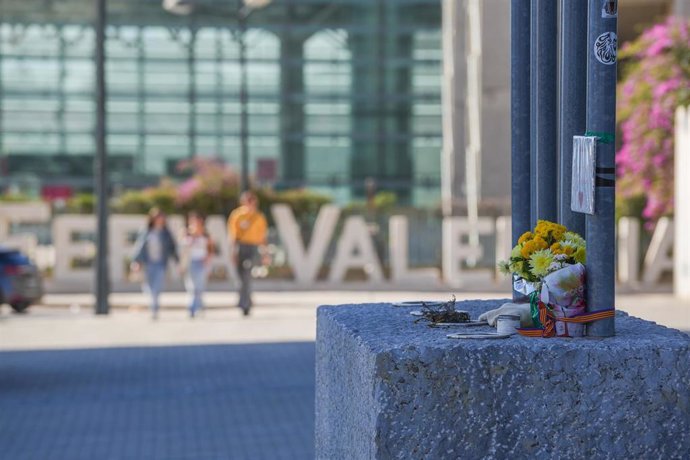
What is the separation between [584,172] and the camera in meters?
4.77

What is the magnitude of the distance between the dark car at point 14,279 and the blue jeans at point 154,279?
4029 mm

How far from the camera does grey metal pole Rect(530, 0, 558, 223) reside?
5.56m

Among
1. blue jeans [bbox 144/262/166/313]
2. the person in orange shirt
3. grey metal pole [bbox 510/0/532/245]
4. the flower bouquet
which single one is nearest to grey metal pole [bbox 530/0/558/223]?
grey metal pole [bbox 510/0/532/245]

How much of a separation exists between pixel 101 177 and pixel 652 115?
11.2 meters

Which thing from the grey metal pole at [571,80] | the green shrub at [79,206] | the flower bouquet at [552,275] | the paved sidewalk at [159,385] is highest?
the grey metal pole at [571,80]

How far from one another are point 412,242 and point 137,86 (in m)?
20.0

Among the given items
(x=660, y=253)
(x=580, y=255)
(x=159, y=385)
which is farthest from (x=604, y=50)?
(x=660, y=253)

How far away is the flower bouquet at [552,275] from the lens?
4895 mm

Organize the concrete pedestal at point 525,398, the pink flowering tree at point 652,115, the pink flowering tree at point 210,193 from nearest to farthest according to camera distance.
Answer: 1. the concrete pedestal at point 525,398
2. the pink flowering tree at point 652,115
3. the pink flowering tree at point 210,193

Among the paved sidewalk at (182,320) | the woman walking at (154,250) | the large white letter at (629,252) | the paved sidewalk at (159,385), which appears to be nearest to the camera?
the paved sidewalk at (159,385)

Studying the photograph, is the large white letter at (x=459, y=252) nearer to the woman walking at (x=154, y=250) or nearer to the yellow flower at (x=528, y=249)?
the woman walking at (x=154, y=250)

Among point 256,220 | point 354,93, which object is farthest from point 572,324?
point 354,93

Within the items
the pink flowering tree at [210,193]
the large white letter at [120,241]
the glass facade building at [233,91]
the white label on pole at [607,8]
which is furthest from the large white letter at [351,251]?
the white label on pole at [607,8]

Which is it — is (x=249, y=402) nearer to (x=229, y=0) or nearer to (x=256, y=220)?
(x=256, y=220)
